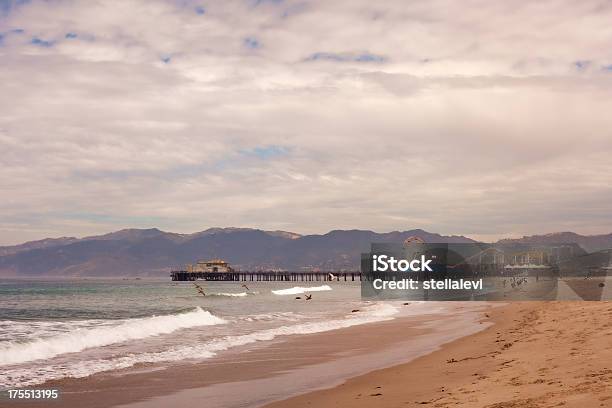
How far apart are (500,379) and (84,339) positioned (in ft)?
52.4

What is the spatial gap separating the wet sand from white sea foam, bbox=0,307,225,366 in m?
10.9

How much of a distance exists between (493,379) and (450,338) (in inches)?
456

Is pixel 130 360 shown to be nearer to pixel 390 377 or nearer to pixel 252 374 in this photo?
pixel 252 374

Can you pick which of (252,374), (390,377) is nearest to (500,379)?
(390,377)

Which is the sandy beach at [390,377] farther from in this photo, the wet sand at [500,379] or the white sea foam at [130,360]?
the white sea foam at [130,360]

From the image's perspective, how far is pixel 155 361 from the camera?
16.8m

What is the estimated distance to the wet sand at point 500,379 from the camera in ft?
28.6

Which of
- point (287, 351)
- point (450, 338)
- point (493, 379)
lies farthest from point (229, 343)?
point (493, 379)

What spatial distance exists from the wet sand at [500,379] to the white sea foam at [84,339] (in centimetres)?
1088

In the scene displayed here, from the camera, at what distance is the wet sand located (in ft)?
28.6

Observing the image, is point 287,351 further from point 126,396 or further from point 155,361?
point 126,396

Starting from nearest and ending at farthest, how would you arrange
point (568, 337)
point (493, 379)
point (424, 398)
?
point (424, 398), point (493, 379), point (568, 337)

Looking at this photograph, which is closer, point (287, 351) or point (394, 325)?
point (287, 351)

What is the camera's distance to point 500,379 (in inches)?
429
